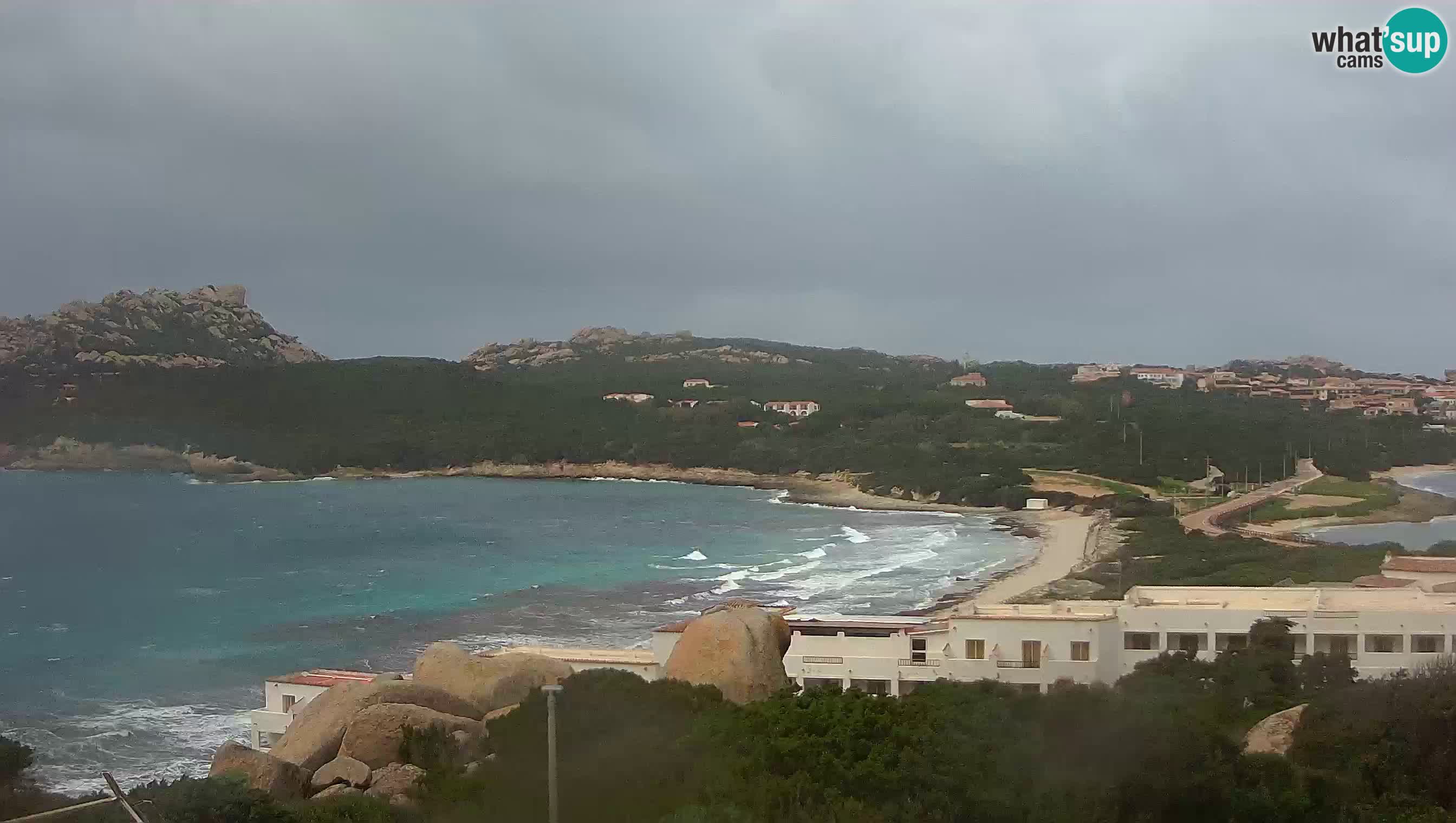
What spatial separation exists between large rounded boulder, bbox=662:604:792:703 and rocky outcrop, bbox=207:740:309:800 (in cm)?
459

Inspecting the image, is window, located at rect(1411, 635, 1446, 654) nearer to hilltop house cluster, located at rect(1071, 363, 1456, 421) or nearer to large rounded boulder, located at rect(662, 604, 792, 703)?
large rounded boulder, located at rect(662, 604, 792, 703)

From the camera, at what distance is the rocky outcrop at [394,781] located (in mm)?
10797

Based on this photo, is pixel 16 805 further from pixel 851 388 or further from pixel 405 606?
pixel 851 388

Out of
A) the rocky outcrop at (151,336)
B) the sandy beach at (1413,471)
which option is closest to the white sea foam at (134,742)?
the sandy beach at (1413,471)

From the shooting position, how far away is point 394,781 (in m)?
11.1

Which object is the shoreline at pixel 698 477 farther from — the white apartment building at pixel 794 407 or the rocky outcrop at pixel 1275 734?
the rocky outcrop at pixel 1275 734

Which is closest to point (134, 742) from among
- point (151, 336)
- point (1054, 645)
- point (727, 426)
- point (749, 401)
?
point (1054, 645)

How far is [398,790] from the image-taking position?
10898mm

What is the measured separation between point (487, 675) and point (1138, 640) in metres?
9.58

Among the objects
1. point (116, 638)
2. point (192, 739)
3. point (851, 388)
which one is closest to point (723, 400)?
point (851, 388)

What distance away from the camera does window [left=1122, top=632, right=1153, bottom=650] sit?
1791 centimetres

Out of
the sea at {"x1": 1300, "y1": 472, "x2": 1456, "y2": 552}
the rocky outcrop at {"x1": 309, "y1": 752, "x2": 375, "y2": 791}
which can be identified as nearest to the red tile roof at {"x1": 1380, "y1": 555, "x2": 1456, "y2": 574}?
the sea at {"x1": 1300, "y1": 472, "x2": 1456, "y2": 552}

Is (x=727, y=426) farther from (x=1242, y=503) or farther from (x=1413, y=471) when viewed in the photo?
(x=1242, y=503)

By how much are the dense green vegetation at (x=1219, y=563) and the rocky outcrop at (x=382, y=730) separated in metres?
19.4
